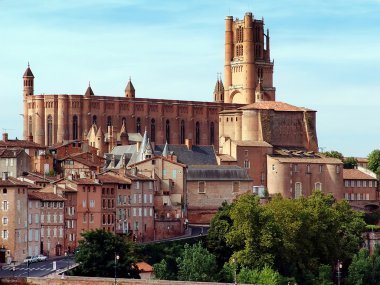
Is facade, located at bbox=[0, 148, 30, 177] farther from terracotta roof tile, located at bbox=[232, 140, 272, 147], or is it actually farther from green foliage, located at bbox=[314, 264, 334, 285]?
green foliage, located at bbox=[314, 264, 334, 285]

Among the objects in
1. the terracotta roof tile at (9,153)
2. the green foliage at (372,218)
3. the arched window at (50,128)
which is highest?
the arched window at (50,128)

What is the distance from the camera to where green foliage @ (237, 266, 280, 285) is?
97.1 metres

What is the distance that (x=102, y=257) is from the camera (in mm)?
91875

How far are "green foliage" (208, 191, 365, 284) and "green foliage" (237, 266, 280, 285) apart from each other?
1824 mm

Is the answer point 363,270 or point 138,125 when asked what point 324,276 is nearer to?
point 363,270

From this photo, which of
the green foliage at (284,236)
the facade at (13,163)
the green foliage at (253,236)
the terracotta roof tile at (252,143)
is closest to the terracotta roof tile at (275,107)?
the terracotta roof tile at (252,143)

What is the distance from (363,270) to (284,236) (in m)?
8.53

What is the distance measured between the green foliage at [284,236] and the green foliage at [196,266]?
323 cm

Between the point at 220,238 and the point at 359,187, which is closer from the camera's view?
the point at 220,238

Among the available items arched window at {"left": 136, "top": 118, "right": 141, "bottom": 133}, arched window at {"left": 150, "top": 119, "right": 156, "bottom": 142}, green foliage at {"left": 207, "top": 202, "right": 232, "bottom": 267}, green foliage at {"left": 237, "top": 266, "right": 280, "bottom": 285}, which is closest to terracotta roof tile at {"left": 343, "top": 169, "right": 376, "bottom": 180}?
arched window at {"left": 150, "top": 119, "right": 156, "bottom": 142}

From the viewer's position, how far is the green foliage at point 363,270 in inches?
4286

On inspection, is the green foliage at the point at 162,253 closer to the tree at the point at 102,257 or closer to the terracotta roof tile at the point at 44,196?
the tree at the point at 102,257

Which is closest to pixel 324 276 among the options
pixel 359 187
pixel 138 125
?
pixel 359 187

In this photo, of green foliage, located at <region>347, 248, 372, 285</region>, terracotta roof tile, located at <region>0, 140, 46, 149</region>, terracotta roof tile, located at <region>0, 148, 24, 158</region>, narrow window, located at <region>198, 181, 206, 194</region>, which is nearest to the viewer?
green foliage, located at <region>347, 248, 372, 285</region>
